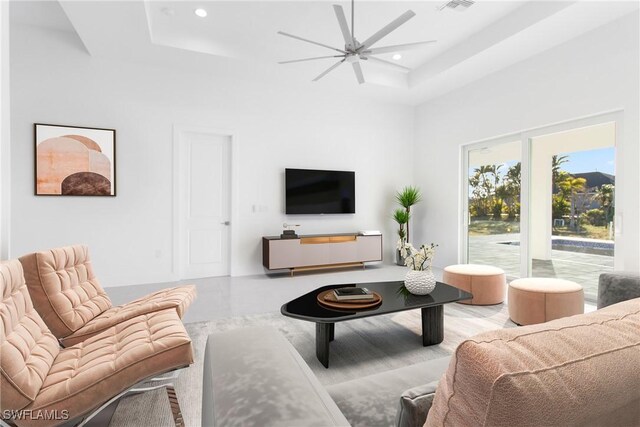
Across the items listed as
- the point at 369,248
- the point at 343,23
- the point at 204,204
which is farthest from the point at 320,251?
the point at 343,23

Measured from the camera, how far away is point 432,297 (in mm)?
2533

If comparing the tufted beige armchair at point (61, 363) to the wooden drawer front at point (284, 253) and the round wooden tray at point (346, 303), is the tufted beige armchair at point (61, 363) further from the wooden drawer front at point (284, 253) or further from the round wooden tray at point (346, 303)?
the wooden drawer front at point (284, 253)

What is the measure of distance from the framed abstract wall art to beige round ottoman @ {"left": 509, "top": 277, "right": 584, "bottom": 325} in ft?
16.3

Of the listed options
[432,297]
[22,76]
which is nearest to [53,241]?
[22,76]

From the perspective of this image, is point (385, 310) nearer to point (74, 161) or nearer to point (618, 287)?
point (618, 287)

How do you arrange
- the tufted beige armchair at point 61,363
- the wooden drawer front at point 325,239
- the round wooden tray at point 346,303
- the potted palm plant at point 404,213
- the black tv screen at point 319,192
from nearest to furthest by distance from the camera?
the tufted beige armchair at point 61,363
the round wooden tray at point 346,303
the wooden drawer front at point 325,239
the black tv screen at point 319,192
the potted palm plant at point 404,213

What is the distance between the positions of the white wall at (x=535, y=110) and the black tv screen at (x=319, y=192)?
155 centimetres

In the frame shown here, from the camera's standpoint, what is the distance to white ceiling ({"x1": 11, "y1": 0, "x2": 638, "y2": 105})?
11.5 ft

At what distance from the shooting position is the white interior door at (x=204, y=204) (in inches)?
191

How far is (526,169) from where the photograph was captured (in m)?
4.47

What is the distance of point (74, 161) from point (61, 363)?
362 centimetres

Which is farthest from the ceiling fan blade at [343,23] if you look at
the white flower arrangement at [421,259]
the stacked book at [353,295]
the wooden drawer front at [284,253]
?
the wooden drawer front at [284,253]

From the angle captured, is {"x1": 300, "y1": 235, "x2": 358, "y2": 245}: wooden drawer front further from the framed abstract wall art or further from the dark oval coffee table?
the framed abstract wall art

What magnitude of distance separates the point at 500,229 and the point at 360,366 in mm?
3767
